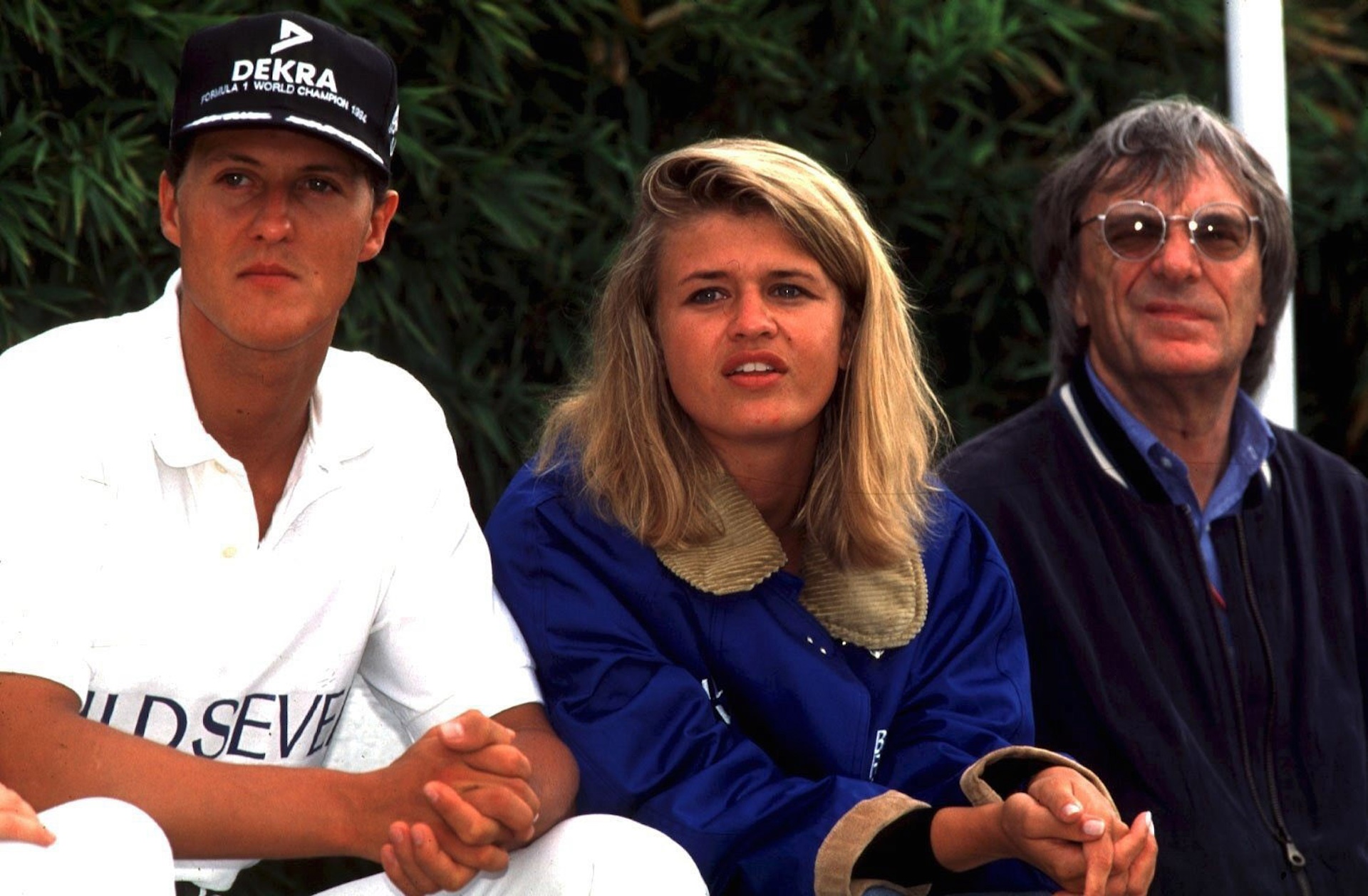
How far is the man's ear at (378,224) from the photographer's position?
114 inches

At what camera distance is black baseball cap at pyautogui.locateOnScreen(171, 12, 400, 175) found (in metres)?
2.68

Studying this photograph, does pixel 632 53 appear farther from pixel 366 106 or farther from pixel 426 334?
pixel 366 106

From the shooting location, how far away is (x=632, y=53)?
165 inches

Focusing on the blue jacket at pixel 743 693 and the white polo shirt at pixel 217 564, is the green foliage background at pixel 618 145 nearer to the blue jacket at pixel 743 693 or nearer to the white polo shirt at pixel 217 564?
the white polo shirt at pixel 217 564

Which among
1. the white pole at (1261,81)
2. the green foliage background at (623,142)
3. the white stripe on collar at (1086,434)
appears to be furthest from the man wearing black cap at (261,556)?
the white pole at (1261,81)

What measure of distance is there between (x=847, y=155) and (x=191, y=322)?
203cm

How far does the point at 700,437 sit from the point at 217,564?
2.73ft

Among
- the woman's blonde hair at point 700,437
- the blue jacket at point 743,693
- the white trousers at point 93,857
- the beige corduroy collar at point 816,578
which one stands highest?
the woman's blonde hair at point 700,437

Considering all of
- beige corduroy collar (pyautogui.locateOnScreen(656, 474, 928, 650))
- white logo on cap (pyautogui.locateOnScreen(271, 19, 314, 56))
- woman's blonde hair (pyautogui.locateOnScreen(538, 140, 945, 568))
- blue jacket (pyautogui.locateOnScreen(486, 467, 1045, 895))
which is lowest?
blue jacket (pyautogui.locateOnScreen(486, 467, 1045, 895))

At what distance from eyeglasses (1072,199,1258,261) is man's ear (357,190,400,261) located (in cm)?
148

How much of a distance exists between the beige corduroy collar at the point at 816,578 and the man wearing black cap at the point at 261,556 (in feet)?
1.01

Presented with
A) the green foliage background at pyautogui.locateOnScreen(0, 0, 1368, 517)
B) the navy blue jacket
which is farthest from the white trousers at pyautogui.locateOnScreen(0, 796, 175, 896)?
the navy blue jacket

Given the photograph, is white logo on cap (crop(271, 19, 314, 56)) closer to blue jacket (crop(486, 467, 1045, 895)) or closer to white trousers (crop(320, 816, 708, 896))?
blue jacket (crop(486, 467, 1045, 895))

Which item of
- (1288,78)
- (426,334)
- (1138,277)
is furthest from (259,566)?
(1288,78)
